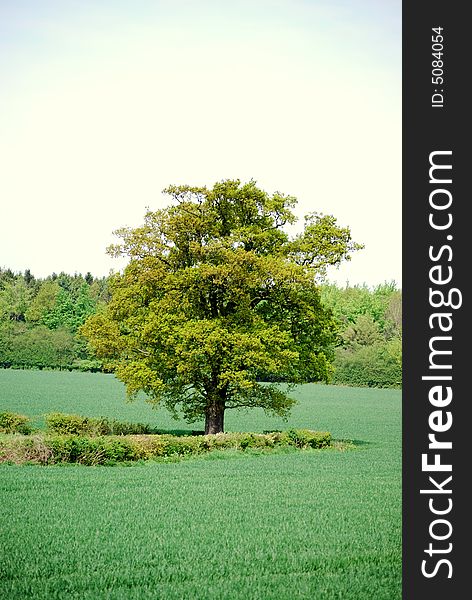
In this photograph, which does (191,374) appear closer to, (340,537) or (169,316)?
(169,316)

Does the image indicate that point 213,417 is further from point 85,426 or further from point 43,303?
point 43,303

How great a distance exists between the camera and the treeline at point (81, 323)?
65500mm

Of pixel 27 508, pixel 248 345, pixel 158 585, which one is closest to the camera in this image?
pixel 158 585

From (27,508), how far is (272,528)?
3730 mm

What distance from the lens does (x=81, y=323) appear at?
242 feet

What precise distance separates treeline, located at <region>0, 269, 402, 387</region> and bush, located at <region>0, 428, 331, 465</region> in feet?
132

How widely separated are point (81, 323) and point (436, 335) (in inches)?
2715

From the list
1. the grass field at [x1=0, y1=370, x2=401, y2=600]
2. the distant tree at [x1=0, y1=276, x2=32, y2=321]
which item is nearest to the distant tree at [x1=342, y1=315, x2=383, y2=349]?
the distant tree at [x1=0, y1=276, x2=32, y2=321]

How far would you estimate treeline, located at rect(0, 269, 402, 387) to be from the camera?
2579 inches

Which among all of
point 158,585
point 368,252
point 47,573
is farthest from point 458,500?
point 368,252

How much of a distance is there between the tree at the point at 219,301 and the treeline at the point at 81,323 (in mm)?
37676

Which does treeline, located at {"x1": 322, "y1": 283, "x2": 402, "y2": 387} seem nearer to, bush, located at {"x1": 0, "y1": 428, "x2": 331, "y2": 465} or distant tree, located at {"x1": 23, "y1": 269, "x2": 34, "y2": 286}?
distant tree, located at {"x1": 23, "y1": 269, "x2": 34, "y2": 286}

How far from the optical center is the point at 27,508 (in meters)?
12.5

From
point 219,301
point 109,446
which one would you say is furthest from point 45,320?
point 109,446
